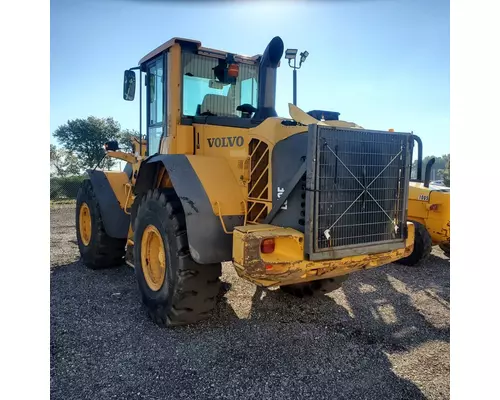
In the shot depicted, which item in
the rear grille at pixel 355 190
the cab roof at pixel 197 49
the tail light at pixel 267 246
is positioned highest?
the cab roof at pixel 197 49

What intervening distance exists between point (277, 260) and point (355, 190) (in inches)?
37.0

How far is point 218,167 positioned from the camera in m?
3.88

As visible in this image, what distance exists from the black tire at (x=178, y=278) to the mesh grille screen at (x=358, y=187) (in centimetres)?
120

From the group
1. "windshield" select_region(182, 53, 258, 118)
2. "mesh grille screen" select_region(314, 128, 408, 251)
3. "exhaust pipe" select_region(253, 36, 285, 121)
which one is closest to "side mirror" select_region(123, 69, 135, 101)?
"windshield" select_region(182, 53, 258, 118)

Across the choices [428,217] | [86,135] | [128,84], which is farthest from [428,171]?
[86,135]

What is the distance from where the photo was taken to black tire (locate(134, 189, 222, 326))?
11.7ft

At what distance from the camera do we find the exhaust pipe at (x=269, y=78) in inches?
147

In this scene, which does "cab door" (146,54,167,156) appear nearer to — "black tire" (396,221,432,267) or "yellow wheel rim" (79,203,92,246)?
"yellow wheel rim" (79,203,92,246)

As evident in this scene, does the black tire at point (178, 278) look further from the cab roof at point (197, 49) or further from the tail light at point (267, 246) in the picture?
the cab roof at point (197, 49)

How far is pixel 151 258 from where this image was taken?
14.1 feet

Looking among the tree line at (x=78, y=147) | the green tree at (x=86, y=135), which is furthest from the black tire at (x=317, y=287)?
the green tree at (x=86, y=135)

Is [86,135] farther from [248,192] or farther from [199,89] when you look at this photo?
[248,192]

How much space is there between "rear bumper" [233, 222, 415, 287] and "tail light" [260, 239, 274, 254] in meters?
0.03

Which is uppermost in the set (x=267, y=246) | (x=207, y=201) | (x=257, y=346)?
(x=207, y=201)
